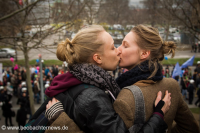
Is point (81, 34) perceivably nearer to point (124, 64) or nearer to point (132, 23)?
point (124, 64)

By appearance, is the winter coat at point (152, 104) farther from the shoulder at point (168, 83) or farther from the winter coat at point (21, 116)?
the winter coat at point (21, 116)

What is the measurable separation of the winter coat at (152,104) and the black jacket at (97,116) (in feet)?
0.27

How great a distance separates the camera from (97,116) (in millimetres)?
1425

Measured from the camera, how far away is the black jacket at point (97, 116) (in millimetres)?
1402

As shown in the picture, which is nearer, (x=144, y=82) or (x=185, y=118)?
(x=144, y=82)

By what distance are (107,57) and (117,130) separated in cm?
76

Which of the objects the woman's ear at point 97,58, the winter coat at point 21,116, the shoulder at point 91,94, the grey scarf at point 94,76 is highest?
the woman's ear at point 97,58

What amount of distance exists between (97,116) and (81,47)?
0.69 meters

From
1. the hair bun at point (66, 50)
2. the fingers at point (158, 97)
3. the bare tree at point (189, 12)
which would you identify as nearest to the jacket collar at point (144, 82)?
the fingers at point (158, 97)

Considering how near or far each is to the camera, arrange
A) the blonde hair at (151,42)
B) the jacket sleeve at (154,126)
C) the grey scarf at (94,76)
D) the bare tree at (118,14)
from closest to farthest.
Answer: the jacket sleeve at (154,126) → the grey scarf at (94,76) → the blonde hair at (151,42) → the bare tree at (118,14)

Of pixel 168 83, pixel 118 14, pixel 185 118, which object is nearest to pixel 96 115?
pixel 168 83

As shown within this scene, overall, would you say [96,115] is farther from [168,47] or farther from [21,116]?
[21,116]

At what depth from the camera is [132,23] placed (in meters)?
15.1

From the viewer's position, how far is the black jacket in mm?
1402
